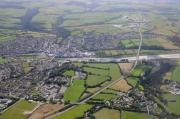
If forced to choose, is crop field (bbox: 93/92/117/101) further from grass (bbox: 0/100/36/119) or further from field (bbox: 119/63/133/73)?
field (bbox: 119/63/133/73)

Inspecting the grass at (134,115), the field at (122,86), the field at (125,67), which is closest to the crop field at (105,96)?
the field at (122,86)

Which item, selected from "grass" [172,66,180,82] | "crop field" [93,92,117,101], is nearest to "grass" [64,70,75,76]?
"crop field" [93,92,117,101]

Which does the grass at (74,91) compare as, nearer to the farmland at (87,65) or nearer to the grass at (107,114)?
the farmland at (87,65)

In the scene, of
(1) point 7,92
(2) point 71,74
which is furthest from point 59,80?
(1) point 7,92

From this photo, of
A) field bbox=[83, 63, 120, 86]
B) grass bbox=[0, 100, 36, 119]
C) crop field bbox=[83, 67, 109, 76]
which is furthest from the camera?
crop field bbox=[83, 67, 109, 76]

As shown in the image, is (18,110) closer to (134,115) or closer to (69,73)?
(134,115)

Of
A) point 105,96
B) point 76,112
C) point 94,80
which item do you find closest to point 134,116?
point 105,96

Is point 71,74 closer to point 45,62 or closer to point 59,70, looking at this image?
point 59,70
